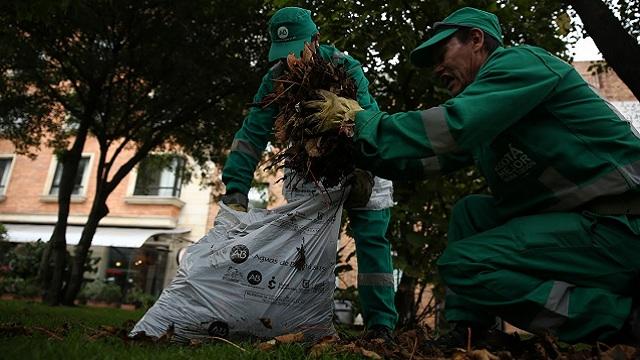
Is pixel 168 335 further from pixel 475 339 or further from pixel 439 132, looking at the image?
pixel 439 132

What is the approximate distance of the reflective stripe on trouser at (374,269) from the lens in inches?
102

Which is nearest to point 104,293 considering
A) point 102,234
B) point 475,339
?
point 102,234

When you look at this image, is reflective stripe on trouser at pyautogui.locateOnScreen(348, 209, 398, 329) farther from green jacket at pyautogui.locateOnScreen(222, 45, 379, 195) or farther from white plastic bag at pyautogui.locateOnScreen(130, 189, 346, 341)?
green jacket at pyautogui.locateOnScreen(222, 45, 379, 195)

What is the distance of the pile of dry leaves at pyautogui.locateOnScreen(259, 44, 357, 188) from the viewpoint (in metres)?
1.97

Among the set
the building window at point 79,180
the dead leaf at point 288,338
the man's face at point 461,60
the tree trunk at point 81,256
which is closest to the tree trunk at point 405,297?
the dead leaf at point 288,338

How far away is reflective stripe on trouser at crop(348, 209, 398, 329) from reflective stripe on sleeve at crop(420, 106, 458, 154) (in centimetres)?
96

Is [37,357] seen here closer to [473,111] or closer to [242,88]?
[473,111]

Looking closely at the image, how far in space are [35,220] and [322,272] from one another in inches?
941

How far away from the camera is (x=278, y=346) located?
74.9 inches

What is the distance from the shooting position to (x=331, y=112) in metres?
1.95

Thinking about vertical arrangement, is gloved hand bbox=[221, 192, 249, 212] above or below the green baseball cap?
below

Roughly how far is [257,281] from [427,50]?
126 centimetres

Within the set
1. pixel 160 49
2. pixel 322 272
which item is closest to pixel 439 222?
pixel 322 272

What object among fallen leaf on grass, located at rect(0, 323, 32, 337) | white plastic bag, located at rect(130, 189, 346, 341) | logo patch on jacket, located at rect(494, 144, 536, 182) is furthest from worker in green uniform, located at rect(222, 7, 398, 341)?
fallen leaf on grass, located at rect(0, 323, 32, 337)
